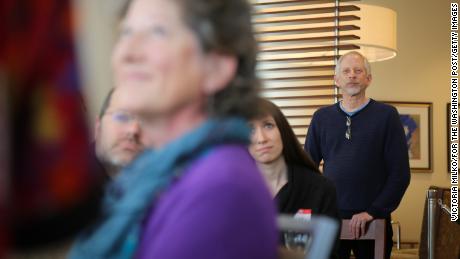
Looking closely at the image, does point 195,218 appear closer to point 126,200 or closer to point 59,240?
point 126,200

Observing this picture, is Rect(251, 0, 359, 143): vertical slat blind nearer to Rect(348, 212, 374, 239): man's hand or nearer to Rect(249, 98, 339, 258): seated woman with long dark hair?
Rect(348, 212, 374, 239): man's hand

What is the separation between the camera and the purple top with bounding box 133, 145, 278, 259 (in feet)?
2.33

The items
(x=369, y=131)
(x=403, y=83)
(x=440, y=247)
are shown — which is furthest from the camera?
(x=403, y=83)

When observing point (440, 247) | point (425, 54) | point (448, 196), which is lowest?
point (440, 247)

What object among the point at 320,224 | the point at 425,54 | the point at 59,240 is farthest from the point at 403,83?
the point at 59,240

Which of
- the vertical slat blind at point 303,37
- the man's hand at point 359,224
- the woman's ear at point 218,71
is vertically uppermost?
the vertical slat blind at point 303,37

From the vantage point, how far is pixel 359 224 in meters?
3.28

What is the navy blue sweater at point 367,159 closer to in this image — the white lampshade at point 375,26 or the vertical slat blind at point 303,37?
the vertical slat blind at point 303,37

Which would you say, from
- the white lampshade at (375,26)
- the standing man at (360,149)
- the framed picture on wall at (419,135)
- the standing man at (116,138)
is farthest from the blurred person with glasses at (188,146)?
the framed picture on wall at (419,135)

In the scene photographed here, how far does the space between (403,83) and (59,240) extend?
7.68 m

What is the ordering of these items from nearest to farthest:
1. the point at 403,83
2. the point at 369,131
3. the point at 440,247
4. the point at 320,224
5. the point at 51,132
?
the point at 51,132
the point at 320,224
the point at 369,131
the point at 440,247
the point at 403,83

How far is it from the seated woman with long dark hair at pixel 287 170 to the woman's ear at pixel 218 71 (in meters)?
1.68

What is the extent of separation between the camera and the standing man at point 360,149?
3.61 metres

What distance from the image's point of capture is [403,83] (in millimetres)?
7781
